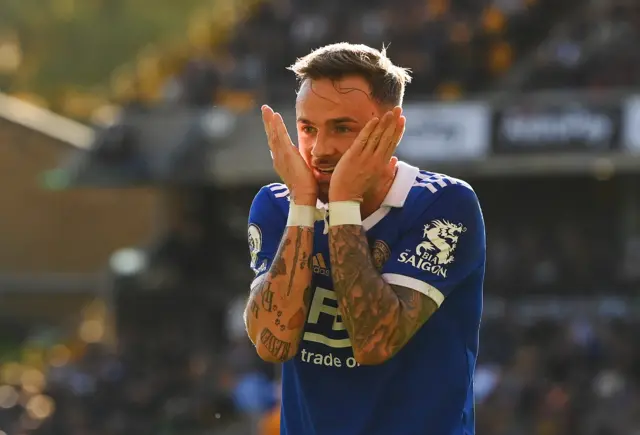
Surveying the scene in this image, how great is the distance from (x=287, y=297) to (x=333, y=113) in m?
0.51

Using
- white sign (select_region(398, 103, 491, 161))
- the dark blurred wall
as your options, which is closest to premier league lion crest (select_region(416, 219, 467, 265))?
white sign (select_region(398, 103, 491, 161))

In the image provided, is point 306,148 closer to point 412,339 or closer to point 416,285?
point 416,285

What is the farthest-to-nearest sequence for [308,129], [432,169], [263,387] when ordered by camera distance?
[432,169] → [263,387] → [308,129]

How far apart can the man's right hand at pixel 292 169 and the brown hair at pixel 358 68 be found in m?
0.18

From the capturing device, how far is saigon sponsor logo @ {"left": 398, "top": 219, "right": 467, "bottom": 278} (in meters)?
3.46

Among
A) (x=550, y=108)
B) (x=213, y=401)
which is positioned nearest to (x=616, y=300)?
(x=550, y=108)

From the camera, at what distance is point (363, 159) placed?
11.2 ft

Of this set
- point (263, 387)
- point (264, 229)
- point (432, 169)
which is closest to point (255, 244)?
Result: point (264, 229)

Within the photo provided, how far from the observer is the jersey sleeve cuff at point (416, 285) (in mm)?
3434

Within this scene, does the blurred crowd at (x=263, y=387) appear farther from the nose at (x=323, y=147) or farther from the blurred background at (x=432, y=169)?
the nose at (x=323, y=147)

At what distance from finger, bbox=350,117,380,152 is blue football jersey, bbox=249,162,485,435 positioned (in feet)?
0.72

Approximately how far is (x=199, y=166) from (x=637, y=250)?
579 centimetres

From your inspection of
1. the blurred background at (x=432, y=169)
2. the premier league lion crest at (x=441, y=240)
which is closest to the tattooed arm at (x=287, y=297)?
the premier league lion crest at (x=441, y=240)

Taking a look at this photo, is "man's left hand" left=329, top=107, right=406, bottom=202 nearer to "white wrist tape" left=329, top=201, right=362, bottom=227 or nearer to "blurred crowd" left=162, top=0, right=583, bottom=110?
"white wrist tape" left=329, top=201, right=362, bottom=227
